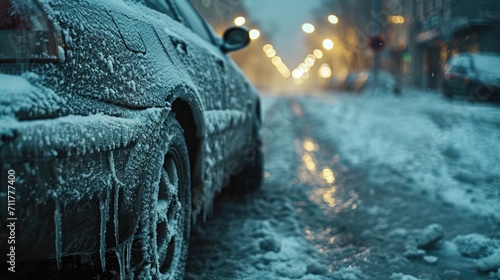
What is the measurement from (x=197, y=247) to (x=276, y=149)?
5353 millimetres

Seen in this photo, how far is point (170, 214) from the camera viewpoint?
8.16 feet

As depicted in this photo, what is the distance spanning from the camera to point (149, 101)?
2.09 m

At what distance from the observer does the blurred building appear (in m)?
18.9

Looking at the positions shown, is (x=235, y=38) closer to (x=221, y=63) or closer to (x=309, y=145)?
(x=221, y=63)

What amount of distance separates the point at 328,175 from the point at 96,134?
4.91 meters

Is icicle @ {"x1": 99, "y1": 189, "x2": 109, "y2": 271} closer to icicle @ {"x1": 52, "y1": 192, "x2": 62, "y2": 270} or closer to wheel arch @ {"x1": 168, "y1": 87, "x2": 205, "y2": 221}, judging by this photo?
icicle @ {"x1": 52, "y1": 192, "x2": 62, "y2": 270}

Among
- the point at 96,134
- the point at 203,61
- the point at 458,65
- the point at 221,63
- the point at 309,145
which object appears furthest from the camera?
the point at 458,65

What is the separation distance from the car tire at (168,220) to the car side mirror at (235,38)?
6.18 ft

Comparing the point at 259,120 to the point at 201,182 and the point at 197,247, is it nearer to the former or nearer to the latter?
the point at 197,247

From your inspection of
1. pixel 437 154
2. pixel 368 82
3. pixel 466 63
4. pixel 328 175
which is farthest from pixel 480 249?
pixel 368 82

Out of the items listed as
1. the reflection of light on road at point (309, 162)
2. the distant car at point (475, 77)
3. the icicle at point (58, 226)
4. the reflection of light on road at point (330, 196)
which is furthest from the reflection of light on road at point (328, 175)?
the distant car at point (475, 77)

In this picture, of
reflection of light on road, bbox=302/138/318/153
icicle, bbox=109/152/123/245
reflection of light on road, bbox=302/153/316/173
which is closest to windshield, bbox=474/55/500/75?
reflection of light on road, bbox=302/138/318/153

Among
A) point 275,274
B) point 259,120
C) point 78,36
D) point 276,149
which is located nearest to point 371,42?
point 276,149

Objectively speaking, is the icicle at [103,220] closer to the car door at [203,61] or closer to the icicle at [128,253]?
the icicle at [128,253]
